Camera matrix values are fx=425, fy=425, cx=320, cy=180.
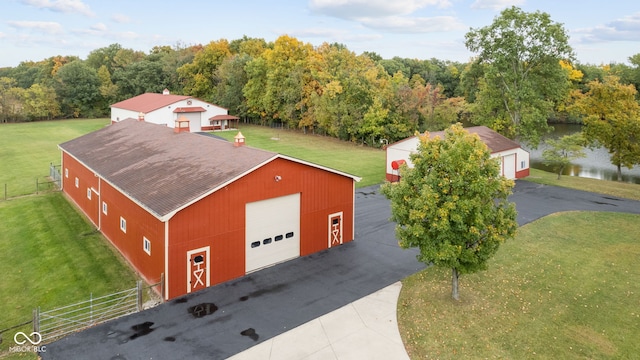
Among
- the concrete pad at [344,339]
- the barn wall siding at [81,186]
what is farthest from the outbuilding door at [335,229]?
the barn wall siding at [81,186]

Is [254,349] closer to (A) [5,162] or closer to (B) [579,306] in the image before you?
(B) [579,306]

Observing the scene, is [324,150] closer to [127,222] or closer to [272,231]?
[272,231]

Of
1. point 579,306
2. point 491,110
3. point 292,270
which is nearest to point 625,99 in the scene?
point 491,110

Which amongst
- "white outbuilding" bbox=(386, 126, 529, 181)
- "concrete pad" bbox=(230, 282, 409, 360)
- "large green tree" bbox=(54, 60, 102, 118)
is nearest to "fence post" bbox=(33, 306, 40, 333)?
"concrete pad" bbox=(230, 282, 409, 360)

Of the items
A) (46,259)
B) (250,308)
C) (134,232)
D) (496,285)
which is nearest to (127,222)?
(134,232)

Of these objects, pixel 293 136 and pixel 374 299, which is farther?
pixel 293 136

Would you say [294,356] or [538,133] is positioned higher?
[538,133]
